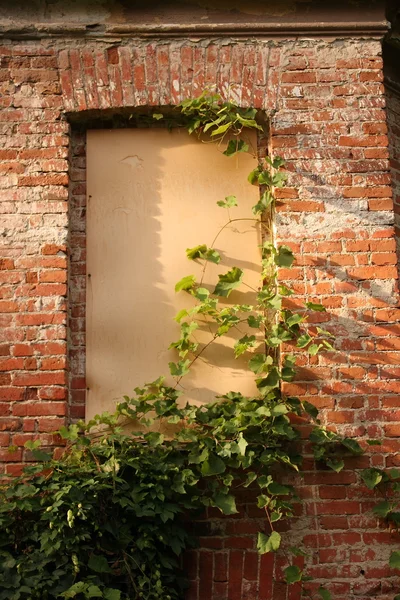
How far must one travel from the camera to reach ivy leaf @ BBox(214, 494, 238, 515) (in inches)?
169

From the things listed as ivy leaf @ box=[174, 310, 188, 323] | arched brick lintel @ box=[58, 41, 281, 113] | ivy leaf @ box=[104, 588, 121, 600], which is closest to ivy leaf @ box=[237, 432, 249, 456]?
ivy leaf @ box=[174, 310, 188, 323]

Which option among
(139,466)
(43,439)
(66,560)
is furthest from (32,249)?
(66,560)

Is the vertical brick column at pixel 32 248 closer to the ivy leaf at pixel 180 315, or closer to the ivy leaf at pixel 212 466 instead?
the ivy leaf at pixel 180 315

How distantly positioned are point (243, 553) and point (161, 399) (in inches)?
38.3

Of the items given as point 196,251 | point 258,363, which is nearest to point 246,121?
point 196,251

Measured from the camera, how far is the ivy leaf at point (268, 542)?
424 cm

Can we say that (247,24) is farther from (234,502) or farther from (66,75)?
(234,502)

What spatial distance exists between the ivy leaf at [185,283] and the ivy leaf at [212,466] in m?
1.05

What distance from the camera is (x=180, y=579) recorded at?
428cm

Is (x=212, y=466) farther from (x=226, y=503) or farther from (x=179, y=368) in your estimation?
(x=179, y=368)

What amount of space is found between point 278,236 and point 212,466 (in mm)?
1441

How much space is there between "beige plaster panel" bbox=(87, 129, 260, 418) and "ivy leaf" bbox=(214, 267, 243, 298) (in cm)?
10

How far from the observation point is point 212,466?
437 centimetres

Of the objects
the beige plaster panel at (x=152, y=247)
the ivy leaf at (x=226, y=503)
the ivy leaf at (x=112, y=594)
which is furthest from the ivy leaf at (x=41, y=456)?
the ivy leaf at (x=226, y=503)
